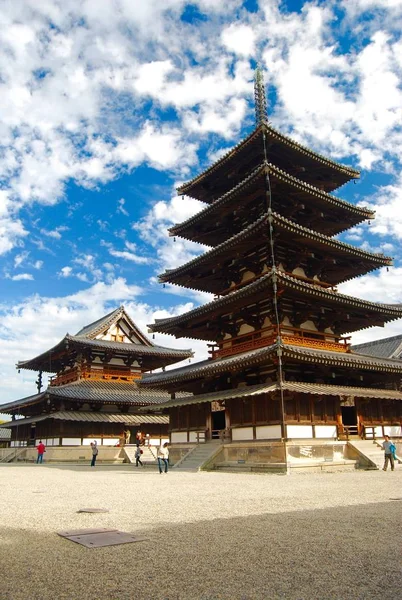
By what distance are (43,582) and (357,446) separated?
21.0m

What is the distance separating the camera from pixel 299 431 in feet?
74.5

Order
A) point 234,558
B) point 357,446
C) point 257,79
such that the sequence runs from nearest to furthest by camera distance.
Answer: point 234,558
point 357,446
point 257,79

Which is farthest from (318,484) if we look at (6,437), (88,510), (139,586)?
(6,437)

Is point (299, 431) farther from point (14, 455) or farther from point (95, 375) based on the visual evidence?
point (14, 455)

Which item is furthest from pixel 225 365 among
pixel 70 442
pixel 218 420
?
pixel 70 442

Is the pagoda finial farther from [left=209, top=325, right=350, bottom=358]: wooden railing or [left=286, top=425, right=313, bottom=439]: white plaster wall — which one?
[left=286, top=425, right=313, bottom=439]: white plaster wall

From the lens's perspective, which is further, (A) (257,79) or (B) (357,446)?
(A) (257,79)

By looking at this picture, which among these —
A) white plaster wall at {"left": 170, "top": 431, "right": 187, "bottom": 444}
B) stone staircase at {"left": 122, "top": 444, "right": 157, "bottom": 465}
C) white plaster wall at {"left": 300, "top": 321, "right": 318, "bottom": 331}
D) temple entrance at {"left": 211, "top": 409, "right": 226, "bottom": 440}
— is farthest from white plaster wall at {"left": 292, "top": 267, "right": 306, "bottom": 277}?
stone staircase at {"left": 122, "top": 444, "right": 157, "bottom": 465}

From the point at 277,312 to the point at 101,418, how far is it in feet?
66.9

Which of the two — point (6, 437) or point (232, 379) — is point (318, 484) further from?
point (6, 437)

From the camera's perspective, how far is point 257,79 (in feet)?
118

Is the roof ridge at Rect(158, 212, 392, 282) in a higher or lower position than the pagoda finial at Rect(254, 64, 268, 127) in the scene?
lower

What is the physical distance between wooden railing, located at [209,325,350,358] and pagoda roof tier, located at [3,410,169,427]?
14194 millimetres

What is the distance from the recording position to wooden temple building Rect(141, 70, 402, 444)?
2331cm
